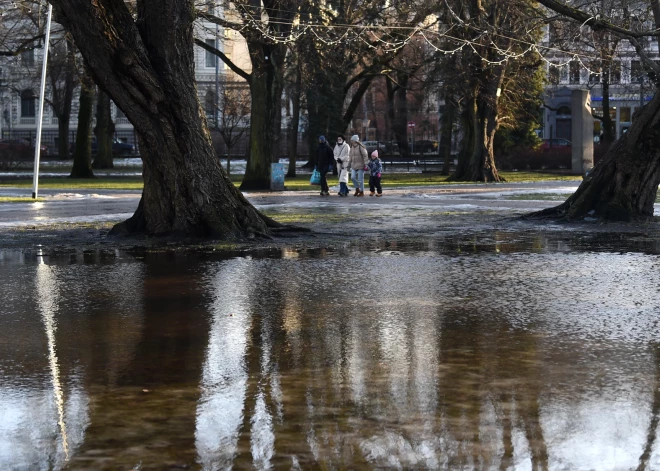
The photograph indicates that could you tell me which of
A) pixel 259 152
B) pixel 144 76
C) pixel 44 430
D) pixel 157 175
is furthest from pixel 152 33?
pixel 259 152

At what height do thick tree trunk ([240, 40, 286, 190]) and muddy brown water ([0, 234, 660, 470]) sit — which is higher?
thick tree trunk ([240, 40, 286, 190])

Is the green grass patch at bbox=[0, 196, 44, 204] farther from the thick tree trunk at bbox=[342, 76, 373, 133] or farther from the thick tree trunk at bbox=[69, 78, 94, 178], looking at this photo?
the thick tree trunk at bbox=[342, 76, 373, 133]

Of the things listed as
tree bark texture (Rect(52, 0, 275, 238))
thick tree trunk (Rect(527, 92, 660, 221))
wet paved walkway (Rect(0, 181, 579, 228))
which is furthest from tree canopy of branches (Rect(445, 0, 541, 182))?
tree bark texture (Rect(52, 0, 275, 238))

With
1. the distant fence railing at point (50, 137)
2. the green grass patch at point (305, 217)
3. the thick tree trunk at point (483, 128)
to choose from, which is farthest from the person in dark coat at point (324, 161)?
the distant fence railing at point (50, 137)

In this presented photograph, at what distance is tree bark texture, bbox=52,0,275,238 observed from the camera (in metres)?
14.8

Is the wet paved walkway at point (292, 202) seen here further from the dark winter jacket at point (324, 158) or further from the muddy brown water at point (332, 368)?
the muddy brown water at point (332, 368)

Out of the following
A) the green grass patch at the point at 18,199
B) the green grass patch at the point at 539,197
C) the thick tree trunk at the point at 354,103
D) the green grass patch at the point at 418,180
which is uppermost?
the thick tree trunk at the point at 354,103

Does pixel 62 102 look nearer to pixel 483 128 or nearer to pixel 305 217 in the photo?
pixel 483 128

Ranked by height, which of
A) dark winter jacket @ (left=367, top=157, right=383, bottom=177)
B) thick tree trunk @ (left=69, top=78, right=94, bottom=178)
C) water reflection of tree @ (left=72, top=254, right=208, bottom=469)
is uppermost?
thick tree trunk @ (left=69, top=78, right=94, bottom=178)

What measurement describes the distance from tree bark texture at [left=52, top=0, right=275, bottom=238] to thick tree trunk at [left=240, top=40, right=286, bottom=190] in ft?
50.9

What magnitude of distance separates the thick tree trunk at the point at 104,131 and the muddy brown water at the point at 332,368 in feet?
140

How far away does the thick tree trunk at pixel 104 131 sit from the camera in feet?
176

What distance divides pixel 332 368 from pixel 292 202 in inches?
771

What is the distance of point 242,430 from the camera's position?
5.27 meters
